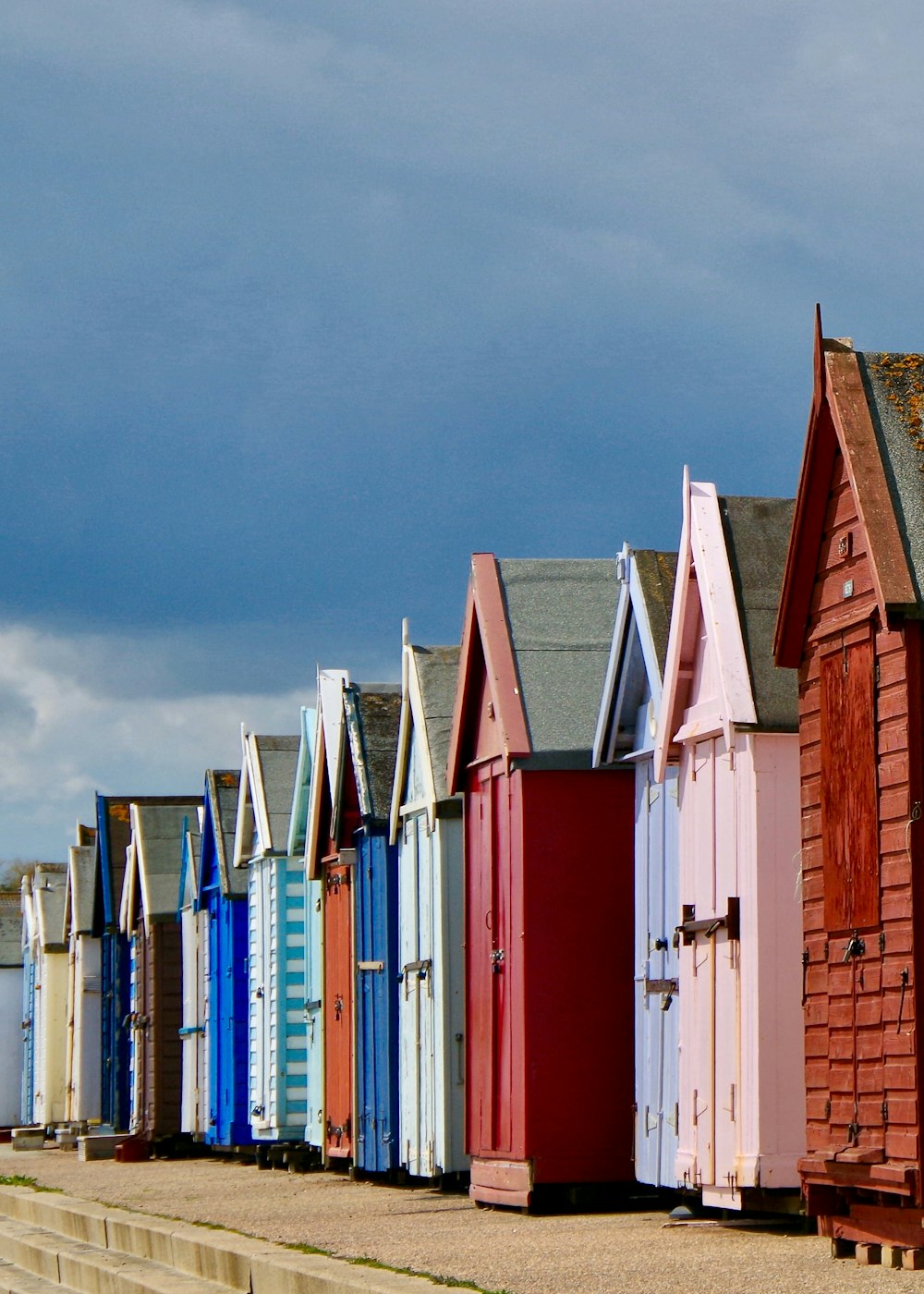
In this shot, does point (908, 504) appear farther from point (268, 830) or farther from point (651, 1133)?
point (268, 830)

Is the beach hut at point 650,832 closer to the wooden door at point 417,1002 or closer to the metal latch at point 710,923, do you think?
the metal latch at point 710,923

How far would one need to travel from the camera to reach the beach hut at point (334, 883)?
22.2 m

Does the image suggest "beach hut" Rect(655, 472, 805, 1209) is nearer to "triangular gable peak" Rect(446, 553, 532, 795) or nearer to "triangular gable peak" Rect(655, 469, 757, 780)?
"triangular gable peak" Rect(655, 469, 757, 780)

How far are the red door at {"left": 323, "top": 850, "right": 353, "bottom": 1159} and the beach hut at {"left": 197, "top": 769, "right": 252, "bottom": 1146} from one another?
3.89 m

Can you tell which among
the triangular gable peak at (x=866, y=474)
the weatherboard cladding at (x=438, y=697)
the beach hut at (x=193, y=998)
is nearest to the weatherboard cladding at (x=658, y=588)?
the triangular gable peak at (x=866, y=474)

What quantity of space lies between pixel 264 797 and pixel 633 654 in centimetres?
1066

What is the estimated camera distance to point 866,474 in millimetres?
12008

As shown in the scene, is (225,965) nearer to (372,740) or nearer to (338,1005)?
(338,1005)

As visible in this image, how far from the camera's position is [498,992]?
17062 mm

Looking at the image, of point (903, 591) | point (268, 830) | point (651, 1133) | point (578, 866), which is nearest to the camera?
point (903, 591)

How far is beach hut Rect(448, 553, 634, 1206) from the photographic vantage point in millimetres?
16188

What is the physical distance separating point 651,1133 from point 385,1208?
Answer: 2.98m

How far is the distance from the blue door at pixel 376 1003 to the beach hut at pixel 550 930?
2910mm

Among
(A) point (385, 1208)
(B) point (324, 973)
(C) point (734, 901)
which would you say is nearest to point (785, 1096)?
(C) point (734, 901)
